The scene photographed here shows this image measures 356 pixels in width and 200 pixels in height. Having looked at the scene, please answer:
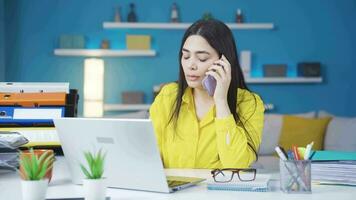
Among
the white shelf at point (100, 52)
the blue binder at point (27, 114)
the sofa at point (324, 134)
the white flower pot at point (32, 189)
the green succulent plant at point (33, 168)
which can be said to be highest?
the white shelf at point (100, 52)

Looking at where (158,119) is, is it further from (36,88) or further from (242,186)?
(242,186)

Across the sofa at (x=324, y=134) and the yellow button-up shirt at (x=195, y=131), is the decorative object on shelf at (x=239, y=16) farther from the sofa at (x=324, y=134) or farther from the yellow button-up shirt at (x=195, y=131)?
the yellow button-up shirt at (x=195, y=131)

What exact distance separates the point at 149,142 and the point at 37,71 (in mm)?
4159

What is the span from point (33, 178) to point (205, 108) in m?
1.04

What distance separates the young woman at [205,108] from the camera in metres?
2.03

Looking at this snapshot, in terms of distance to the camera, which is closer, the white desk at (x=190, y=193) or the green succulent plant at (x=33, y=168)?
the green succulent plant at (x=33, y=168)

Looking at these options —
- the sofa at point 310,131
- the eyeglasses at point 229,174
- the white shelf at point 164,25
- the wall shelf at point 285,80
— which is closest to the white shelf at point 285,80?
the wall shelf at point 285,80

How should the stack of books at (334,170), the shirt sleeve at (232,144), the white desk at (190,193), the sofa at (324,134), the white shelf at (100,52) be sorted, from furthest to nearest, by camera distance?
the white shelf at (100,52)
the sofa at (324,134)
the shirt sleeve at (232,144)
the stack of books at (334,170)
the white desk at (190,193)

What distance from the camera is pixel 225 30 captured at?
2125mm

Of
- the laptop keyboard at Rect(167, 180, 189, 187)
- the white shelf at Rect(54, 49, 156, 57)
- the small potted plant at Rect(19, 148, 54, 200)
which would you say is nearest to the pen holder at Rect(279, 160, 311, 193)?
the laptop keyboard at Rect(167, 180, 189, 187)

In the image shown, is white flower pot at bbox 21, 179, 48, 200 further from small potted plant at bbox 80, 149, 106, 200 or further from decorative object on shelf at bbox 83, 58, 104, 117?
decorative object on shelf at bbox 83, 58, 104, 117

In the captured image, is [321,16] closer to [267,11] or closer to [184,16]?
[267,11]

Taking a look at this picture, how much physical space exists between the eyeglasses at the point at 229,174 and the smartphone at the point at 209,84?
41 centimetres

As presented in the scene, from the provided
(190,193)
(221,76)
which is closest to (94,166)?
(190,193)
